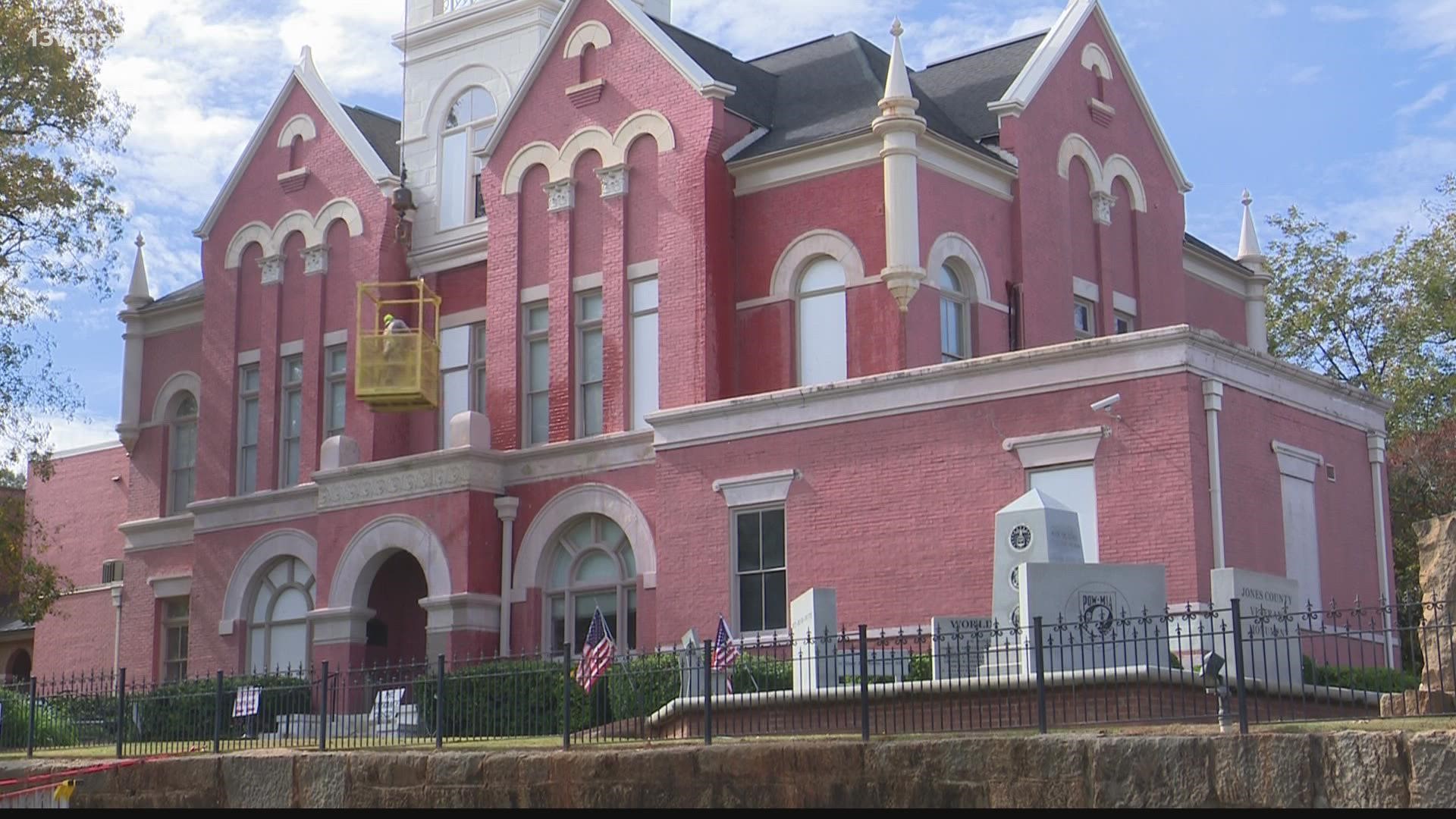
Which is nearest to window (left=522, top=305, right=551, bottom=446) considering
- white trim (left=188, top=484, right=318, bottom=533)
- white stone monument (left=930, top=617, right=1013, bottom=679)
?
white trim (left=188, top=484, right=318, bottom=533)

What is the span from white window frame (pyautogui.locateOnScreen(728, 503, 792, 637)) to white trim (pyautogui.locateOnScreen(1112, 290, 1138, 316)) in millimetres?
9866

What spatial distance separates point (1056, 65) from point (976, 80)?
185 centimetres

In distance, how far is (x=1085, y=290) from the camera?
35.7 metres

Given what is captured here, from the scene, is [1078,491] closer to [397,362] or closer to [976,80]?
[976,80]

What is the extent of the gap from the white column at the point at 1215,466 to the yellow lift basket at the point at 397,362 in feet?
48.2

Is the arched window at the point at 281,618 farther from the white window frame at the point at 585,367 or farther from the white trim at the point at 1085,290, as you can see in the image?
the white trim at the point at 1085,290

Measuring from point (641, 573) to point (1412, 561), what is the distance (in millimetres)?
17724

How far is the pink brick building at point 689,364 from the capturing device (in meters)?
27.4

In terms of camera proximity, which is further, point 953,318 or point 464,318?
point 464,318

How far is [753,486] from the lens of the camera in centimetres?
2955

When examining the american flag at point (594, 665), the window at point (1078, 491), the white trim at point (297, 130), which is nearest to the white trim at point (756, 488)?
the window at point (1078, 491)

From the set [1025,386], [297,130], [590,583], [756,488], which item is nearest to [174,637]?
[297,130]

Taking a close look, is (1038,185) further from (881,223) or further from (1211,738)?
(1211,738)
